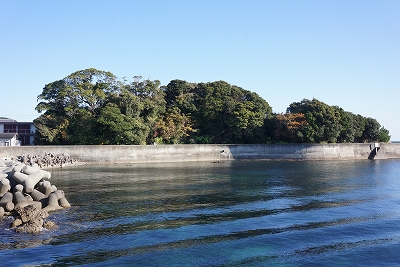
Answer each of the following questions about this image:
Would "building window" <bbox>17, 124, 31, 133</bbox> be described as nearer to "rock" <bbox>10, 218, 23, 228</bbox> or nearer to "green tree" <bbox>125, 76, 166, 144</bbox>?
"green tree" <bbox>125, 76, 166, 144</bbox>

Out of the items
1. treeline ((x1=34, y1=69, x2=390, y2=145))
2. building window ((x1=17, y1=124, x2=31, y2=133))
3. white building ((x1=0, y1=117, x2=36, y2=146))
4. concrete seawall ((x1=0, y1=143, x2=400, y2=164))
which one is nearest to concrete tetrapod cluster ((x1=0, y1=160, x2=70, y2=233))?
concrete seawall ((x1=0, y1=143, x2=400, y2=164))

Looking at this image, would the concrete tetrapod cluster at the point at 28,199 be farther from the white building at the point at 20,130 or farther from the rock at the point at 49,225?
the white building at the point at 20,130

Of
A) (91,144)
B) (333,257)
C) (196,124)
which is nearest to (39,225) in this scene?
(333,257)

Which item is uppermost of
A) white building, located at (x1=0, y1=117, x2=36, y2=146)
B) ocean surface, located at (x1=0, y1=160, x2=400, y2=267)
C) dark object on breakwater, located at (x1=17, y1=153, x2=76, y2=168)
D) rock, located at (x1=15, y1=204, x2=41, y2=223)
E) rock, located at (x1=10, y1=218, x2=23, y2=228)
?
white building, located at (x1=0, y1=117, x2=36, y2=146)

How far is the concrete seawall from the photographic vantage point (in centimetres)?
4300

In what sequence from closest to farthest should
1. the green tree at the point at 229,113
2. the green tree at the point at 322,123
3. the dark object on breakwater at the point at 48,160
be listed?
the dark object on breakwater at the point at 48,160, the green tree at the point at 322,123, the green tree at the point at 229,113

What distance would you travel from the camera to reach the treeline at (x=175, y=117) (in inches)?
1868

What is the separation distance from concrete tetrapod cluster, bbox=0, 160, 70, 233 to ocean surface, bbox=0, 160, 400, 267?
0.59 metres

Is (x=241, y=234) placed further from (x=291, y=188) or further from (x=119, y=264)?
(x=291, y=188)

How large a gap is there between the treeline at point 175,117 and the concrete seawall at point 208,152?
1989 millimetres

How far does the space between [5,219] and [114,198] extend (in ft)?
19.9

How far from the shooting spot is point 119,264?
10664mm

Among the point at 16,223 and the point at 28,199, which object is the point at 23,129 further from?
the point at 16,223

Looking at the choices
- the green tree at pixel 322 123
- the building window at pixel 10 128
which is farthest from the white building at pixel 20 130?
the green tree at pixel 322 123
